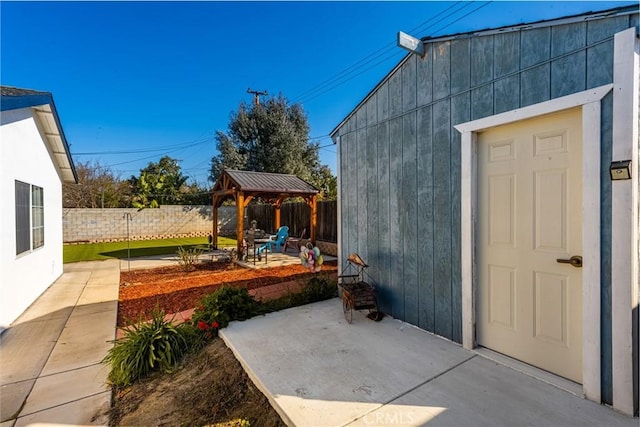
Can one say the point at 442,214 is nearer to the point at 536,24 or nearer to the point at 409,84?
the point at 409,84

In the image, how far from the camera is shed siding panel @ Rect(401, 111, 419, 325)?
11.0 ft

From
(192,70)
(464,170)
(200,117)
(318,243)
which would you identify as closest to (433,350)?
(464,170)

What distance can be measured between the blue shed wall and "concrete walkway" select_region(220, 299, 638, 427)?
0.33 m

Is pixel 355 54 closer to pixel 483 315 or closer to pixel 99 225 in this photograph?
pixel 483 315

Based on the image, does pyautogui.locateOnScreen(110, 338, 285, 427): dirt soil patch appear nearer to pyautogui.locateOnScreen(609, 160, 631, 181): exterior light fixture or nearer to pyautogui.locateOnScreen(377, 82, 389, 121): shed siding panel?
pyautogui.locateOnScreen(609, 160, 631, 181): exterior light fixture

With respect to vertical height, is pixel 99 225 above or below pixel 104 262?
above

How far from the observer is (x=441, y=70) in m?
3.04

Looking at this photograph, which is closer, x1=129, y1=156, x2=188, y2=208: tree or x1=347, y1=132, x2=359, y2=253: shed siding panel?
x1=347, y1=132, x2=359, y2=253: shed siding panel

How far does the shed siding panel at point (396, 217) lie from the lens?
355cm

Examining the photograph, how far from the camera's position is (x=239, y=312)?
376 centimetres

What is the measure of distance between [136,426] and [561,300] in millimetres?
3394

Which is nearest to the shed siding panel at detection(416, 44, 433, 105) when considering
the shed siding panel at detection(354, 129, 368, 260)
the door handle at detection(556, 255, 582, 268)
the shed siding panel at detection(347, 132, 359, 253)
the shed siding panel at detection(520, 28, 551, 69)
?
the shed siding panel at detection(520, 28, 551, 69)

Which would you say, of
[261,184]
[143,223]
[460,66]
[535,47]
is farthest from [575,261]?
[143,223]

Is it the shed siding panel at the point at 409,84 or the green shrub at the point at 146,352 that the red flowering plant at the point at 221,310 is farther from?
the shed siding panel at the point at 409,84
